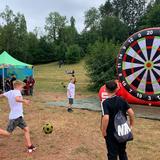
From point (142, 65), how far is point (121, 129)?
334 inches

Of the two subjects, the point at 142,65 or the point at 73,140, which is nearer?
the point at 73,140

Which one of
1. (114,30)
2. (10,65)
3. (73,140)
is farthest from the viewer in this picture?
(114,30)

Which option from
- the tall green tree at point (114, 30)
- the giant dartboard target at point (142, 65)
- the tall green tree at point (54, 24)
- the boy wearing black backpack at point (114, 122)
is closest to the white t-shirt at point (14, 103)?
the boy wearing black backpack at point (114, 122)

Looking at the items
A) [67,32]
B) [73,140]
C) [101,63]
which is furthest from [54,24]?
[73,140]

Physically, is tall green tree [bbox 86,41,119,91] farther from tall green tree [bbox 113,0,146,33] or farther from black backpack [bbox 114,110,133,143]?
tall green tree [bbox 113,0,146,33]

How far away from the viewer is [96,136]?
8.84 meters

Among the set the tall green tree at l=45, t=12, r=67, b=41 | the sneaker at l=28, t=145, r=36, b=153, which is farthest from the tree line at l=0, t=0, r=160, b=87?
the sneaker at l=28, t=145, r=36, b=153

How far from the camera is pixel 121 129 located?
17.3ft

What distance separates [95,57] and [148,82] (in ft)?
26.4

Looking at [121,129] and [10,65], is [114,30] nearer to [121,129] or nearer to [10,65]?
[10,65]

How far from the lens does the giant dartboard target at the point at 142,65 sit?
13077mm

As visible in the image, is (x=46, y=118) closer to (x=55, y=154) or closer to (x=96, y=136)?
(x=96, y=136)

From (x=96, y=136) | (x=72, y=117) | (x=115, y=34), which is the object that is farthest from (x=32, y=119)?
(x=115, y=34)

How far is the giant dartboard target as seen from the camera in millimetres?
13077
